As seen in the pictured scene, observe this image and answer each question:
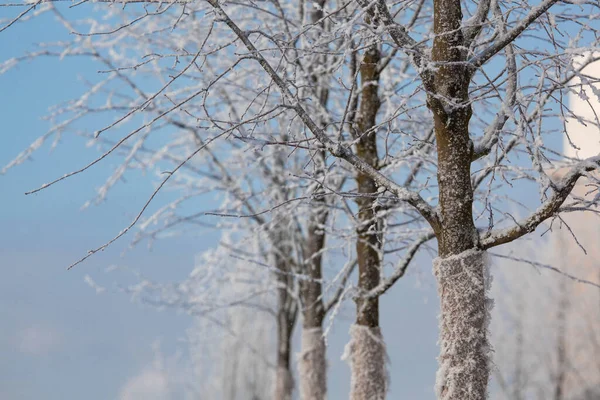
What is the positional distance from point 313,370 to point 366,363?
138 cm

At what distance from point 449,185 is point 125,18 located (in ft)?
16.0

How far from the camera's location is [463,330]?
2.96 meters

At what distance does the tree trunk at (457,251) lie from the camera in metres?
2.96

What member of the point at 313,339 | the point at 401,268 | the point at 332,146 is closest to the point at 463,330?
the point at 332,146

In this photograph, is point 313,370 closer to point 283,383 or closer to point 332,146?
point 283,383

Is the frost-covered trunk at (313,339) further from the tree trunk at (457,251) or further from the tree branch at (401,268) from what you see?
the tree trunk at (457,251)

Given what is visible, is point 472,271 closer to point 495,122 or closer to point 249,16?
point 495,122

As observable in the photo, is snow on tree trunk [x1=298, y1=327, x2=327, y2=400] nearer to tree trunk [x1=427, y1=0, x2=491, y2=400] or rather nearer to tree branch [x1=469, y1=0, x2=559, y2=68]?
tree trunk [x1=427, y1=0, x2=491, y2=400]

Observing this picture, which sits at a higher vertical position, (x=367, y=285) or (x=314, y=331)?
(x=367, y=285)

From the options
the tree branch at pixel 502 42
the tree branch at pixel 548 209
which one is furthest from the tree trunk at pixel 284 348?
the tree branch at pixel 502 42

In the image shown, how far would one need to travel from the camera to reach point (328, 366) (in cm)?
604

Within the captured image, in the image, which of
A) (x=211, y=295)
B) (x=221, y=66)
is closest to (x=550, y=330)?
(x=211, y=295)

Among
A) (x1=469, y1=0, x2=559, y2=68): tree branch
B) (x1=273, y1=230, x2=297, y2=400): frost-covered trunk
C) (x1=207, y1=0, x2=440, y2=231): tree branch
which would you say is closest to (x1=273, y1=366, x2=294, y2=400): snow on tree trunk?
(x1=273, y1=230, x2=297, y2=400): frost-covered trunk

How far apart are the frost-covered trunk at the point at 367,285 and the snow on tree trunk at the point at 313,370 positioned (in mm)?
1237
